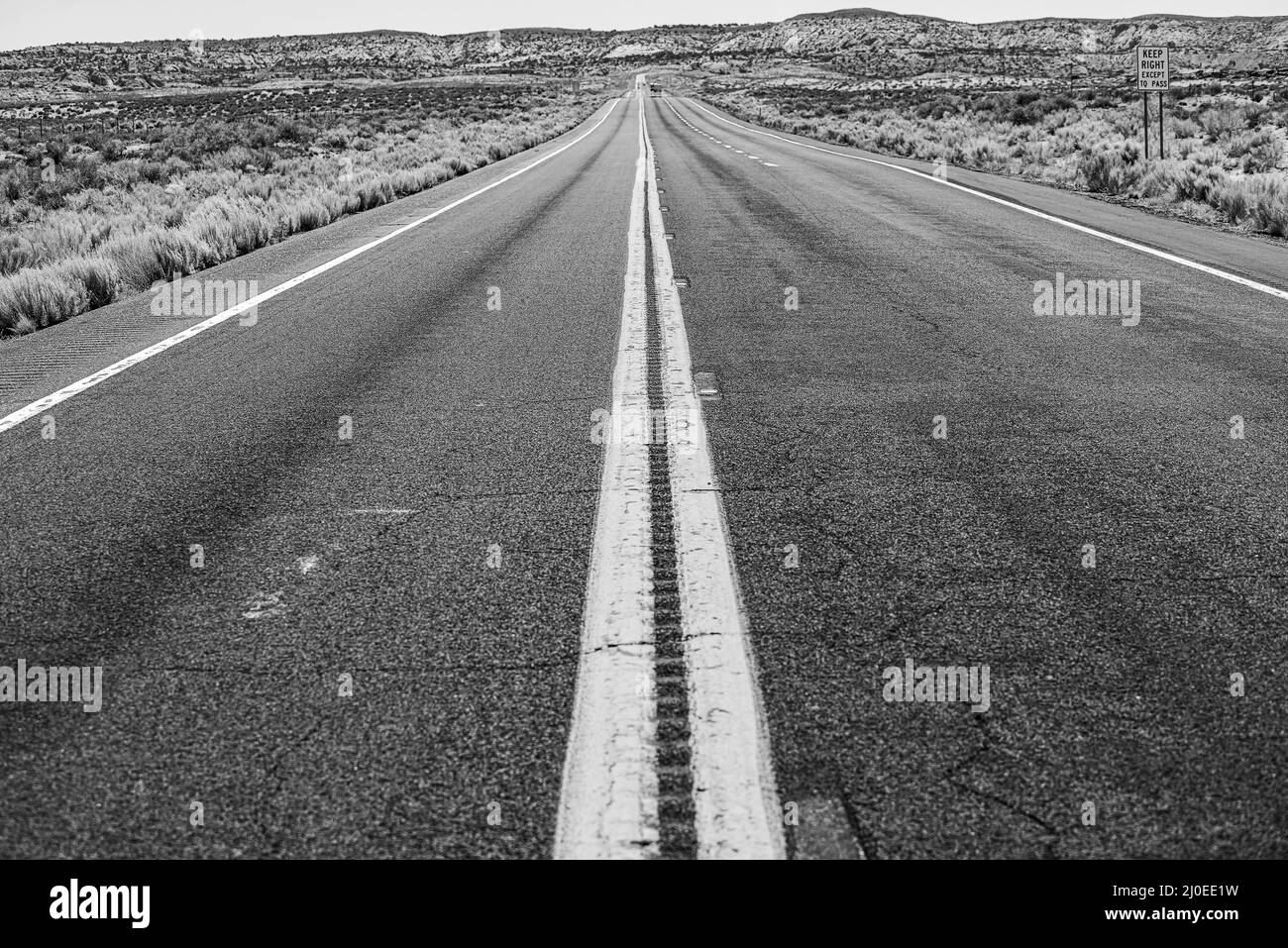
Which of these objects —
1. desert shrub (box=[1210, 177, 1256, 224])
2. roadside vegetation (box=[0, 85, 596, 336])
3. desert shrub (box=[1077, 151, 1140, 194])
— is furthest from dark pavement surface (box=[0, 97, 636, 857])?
desert shrub (box=[1077, 151, 1140, 194])

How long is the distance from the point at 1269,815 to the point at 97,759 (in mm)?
2566

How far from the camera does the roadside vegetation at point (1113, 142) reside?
1659 centimetres

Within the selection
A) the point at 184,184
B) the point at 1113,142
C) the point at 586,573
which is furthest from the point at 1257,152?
the point at 586,573

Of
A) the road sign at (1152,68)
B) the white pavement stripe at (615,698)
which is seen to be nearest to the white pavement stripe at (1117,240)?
the road sign at (1152,68)

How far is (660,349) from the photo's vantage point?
7320 millimetres

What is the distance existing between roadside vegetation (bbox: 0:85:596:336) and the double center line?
739 cm

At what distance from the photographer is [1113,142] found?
2922 cm

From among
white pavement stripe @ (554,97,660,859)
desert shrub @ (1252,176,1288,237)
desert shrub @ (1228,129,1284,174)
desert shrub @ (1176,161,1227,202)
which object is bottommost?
white pavement stripe @ (554,97,660,859)

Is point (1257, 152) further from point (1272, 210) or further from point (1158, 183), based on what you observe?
point (1272, 210)

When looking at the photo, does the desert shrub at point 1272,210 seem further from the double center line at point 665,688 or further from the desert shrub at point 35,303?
the desert shrub at point 35,303

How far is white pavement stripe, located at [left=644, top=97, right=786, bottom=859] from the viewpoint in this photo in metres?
2.32

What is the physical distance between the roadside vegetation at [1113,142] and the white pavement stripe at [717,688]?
11832 millimetres

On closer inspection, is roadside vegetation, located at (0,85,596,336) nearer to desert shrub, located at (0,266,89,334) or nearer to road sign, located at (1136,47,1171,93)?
desert shrub, located at (0,266,89,334)

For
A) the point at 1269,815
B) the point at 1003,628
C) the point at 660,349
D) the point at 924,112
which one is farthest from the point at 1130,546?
the point at 924,112
